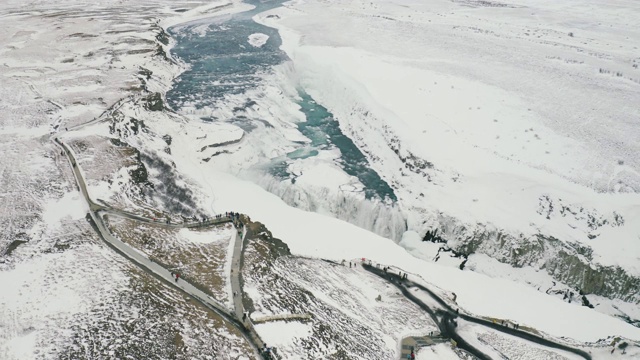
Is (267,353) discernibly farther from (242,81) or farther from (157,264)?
(242,81)

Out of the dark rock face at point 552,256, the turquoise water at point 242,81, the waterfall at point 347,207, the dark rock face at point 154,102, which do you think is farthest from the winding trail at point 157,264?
the dark rock face at point 552,256

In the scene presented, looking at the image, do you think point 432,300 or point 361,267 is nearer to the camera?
point 432,300

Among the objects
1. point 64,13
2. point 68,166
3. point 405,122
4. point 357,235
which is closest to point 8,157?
point 68,166

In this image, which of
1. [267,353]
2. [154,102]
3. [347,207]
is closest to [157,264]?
[267,353]

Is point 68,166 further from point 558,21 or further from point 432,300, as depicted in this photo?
point 558,21

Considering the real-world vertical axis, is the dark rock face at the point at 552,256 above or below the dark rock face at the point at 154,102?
below

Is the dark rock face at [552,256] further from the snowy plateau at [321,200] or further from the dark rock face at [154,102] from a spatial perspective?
the dark rock face at [154,102]
